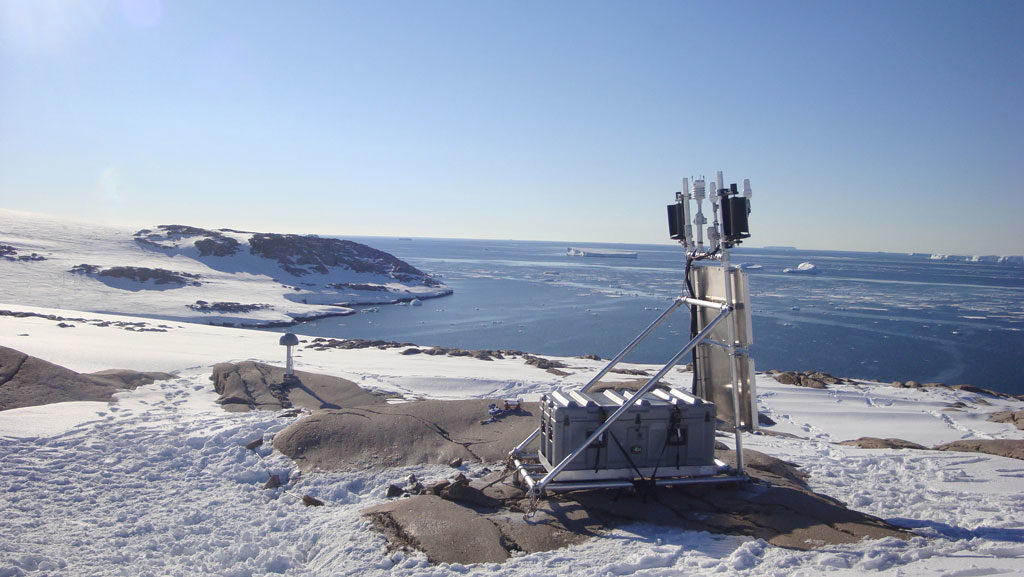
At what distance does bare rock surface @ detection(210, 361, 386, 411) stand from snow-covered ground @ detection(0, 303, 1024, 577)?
44 centimetres

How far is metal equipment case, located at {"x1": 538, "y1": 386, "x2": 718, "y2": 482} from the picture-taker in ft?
19.8

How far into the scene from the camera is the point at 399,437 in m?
7.92

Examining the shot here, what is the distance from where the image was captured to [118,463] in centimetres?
702

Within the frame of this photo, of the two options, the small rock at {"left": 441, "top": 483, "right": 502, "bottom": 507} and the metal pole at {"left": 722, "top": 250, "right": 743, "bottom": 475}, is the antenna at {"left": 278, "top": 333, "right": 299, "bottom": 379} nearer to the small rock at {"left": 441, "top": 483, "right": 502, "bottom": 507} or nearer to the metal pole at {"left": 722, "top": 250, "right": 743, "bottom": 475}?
the small rock at {"left": 441, "top": 483, "right": 502, "bottom": 507}

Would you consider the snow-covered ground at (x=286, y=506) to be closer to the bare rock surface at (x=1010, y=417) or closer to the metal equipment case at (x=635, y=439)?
the bare rock surface at (x=1010, y=417)

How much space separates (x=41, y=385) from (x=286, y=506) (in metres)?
5.94

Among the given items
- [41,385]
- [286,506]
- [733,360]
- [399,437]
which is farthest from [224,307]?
[733,360]

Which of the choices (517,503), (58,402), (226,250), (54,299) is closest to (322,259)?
(226,250)

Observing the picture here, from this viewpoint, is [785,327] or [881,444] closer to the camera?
[881,444]

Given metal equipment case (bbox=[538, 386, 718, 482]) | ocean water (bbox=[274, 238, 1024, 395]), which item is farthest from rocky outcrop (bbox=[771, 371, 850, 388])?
ocean water (bbox=[274, 238, 1024, 395])

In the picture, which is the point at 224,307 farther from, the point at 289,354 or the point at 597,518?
the point at 597,518

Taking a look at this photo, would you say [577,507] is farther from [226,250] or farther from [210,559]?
[226,250]

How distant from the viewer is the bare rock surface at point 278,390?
10.3 meters

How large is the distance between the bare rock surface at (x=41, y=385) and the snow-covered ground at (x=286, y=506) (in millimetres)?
480
